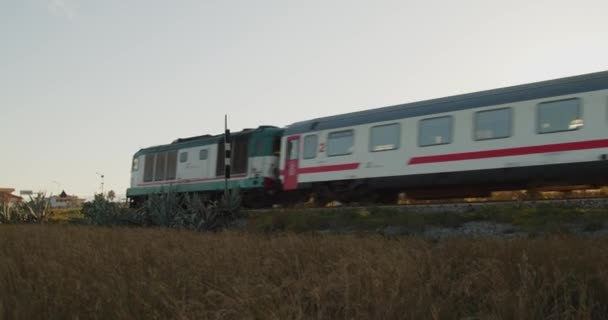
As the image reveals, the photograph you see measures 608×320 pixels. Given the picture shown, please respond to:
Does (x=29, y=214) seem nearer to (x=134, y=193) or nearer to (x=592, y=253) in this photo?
(x=134, y=193)

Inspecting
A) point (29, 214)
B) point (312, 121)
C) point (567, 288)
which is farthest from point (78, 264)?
point (29, 214)

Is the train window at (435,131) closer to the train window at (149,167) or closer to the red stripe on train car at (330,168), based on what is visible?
the red stripe on train car at (330,168)

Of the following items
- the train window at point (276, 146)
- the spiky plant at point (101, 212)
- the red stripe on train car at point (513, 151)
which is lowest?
the spiky plant at point (101, 212)

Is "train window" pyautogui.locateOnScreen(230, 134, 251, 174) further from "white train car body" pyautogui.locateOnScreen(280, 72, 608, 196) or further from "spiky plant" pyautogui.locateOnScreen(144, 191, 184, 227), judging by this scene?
"spiky plant" pyautogui.locateOnScreen(144, 191, 184, 227)

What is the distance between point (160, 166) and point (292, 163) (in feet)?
25.7

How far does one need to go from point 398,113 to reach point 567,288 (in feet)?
32.5

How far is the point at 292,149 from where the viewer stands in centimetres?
1636

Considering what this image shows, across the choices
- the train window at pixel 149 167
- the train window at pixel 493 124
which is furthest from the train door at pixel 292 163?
the train window at pixel 149 167

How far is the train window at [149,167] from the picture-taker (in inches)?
874

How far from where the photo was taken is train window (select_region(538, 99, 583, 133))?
35.4 feet

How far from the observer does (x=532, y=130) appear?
11.3 metres

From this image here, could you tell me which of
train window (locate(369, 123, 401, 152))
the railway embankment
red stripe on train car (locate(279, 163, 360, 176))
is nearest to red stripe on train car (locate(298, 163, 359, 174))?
red stripe on train car (locate(279, 163, 360, 176))

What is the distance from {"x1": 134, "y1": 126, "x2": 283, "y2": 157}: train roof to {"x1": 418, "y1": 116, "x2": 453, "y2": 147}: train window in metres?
6.26

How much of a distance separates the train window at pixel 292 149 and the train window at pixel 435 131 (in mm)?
4366
